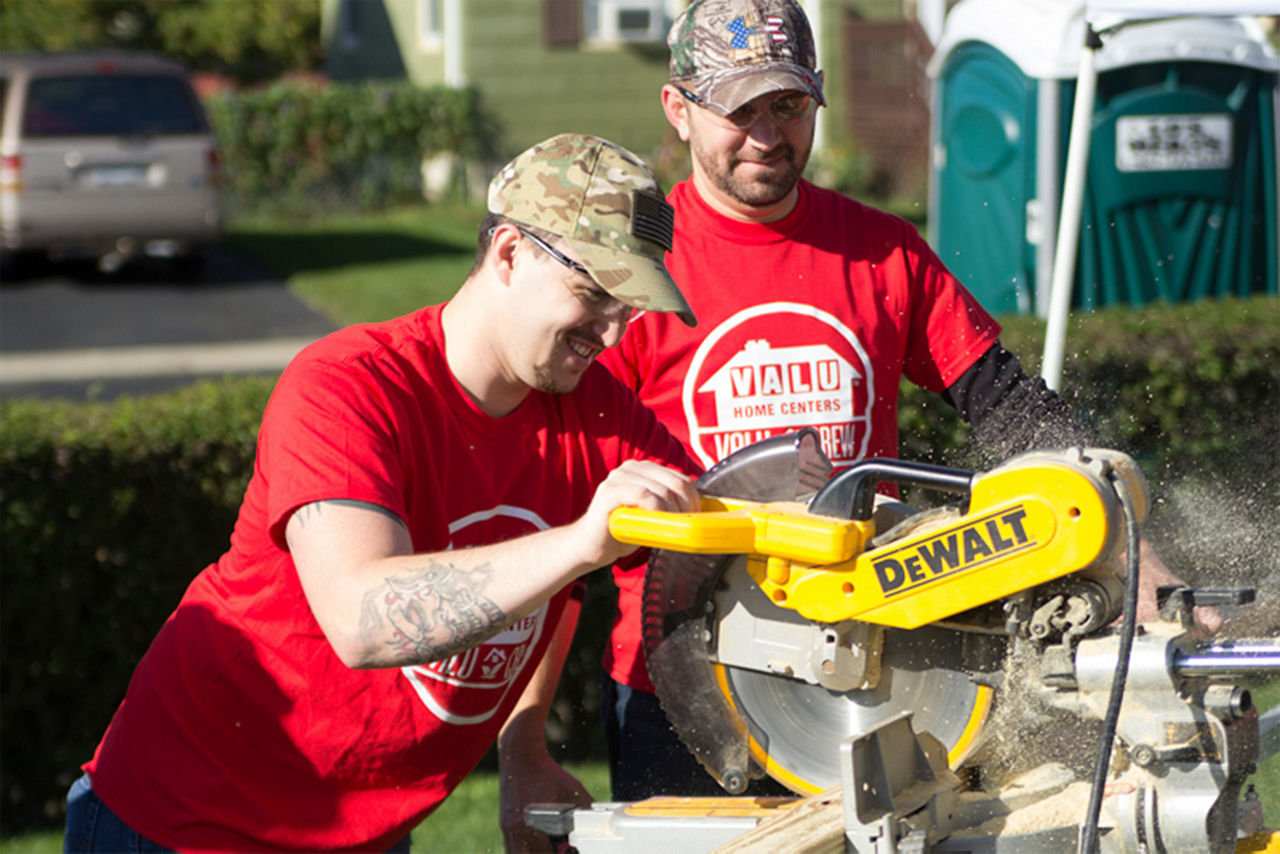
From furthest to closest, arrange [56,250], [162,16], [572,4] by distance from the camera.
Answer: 1. [162,16]
2. [572,4]
3. [56,250]

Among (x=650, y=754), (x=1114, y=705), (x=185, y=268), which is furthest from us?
(x=185, y=268)

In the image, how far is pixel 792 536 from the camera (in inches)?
77.9

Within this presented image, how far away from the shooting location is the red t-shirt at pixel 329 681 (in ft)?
7.02

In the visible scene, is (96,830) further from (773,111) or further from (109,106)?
(109,106)

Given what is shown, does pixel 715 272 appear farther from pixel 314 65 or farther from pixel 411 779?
pixel 314 65

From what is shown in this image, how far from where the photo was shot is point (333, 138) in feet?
55.3

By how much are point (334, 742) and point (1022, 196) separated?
5.18 meters

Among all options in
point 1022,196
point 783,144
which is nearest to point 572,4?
point 1022,196

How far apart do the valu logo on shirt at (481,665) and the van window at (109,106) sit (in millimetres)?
11306

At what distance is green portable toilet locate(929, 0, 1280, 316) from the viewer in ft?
21.4

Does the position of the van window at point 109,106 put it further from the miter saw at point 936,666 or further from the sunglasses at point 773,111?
the miter saw at point 936,666

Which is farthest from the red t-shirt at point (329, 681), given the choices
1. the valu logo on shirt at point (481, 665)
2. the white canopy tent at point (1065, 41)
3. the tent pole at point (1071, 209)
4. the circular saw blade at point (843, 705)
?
the white canopy tent at point (1065, 41)

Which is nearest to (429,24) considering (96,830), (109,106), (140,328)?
(109,106)

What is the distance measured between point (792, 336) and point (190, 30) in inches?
868
